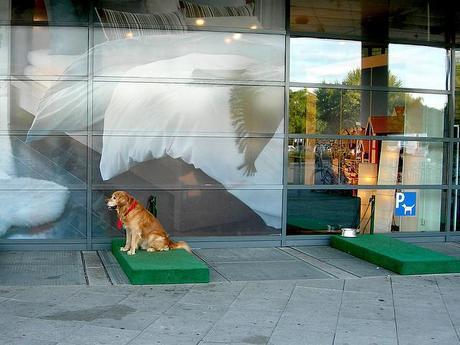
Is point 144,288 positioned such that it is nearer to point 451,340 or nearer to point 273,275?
point 273,275

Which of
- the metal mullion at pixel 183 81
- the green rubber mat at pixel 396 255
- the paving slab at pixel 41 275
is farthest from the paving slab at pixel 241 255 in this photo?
the metal mullion at pixel 183 81

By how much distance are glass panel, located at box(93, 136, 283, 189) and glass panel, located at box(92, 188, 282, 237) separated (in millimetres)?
175

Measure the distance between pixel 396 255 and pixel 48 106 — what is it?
5.96m

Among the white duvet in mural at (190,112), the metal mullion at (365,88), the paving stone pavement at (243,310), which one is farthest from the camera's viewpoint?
the metal mullion at (365,88)

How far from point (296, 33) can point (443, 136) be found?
353cm

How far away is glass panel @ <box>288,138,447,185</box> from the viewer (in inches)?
444

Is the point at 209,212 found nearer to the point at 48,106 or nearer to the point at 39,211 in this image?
the point at 39,211

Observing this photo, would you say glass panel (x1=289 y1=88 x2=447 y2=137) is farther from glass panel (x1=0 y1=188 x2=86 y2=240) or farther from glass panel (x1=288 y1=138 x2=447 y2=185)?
glass panel (x1=0 y1=188 x2=86 y2=240)

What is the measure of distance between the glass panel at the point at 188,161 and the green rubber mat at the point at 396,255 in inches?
67.2

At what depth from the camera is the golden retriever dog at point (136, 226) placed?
9109 millimetres

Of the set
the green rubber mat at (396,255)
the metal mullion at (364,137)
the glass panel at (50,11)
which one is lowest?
the green rubber mat at (396,255)

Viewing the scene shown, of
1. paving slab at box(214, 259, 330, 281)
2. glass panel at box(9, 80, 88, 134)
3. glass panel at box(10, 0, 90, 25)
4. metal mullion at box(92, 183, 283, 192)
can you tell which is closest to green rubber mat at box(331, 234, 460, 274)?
paving slab at box(214, 259, 330, 281)

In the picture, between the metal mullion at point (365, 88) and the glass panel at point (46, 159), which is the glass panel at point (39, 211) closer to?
the glass panel at point (46, 159)

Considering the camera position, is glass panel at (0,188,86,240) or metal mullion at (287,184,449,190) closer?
glass panel at (0,188,86,240)
